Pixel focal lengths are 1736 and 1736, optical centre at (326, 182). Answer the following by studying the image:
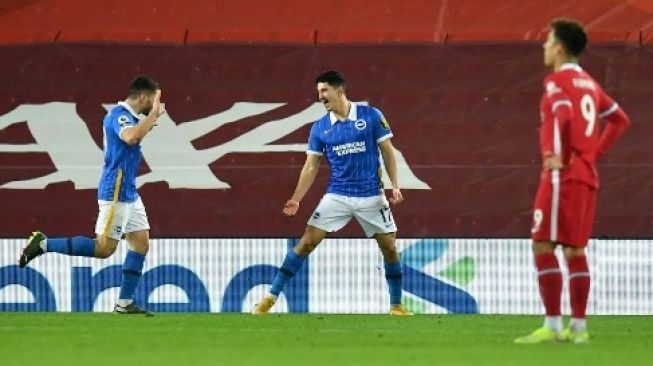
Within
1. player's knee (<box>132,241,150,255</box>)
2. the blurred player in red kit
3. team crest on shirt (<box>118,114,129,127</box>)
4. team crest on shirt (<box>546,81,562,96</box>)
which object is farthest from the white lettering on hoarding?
team crest on shirt (<box>546,81,562,96</box>)

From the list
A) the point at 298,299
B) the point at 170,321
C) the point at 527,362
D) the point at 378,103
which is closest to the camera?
the point at 527,362

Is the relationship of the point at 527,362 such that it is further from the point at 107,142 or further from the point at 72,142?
the point at 72,142

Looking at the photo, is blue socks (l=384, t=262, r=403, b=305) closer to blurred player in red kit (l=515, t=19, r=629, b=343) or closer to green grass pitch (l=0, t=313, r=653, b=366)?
Result: green grass pitch (l=0, t=313, r=653, b=366)

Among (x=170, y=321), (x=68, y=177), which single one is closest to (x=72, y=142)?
(x=68, y=177)

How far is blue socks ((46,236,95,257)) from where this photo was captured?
12789 millimetres

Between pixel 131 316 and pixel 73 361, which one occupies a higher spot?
pixel 131 316

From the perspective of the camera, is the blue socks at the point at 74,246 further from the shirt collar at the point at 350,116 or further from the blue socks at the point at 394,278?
the blue socks at the point at 394,278

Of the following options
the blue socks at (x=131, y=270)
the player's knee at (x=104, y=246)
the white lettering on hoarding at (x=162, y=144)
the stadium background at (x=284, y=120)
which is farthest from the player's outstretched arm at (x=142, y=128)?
the white lettering on hoarding at (x=162, y=144)

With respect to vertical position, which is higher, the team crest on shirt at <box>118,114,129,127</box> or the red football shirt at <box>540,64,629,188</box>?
the team crest on shirt at <box>118,114,129,127</box>

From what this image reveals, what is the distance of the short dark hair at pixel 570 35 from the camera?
912 centimetres

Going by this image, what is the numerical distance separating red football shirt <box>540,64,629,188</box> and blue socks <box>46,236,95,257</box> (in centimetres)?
467

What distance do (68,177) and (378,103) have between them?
2.93m

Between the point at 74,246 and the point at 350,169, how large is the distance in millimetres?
2121

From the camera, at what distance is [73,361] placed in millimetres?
8344
